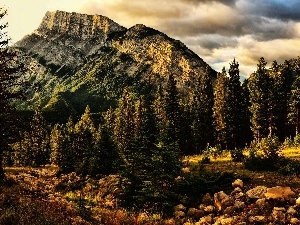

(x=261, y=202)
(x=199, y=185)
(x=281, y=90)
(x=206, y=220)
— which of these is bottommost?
(x=206, y=220)

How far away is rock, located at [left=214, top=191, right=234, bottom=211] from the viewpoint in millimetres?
17219

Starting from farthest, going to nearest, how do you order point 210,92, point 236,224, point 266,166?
point 210,92
point 266,166
point 236,224

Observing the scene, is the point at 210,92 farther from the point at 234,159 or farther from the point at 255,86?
the point at 234,159

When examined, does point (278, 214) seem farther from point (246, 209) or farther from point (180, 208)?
point (180, 208)

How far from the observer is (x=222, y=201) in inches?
686

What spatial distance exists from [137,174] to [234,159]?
1183 centimetres

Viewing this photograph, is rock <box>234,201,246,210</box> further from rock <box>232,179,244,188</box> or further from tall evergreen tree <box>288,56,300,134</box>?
tall evergreen tree <box>288,56,300,134</box>

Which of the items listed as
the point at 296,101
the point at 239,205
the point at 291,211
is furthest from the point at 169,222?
the point at 296,101

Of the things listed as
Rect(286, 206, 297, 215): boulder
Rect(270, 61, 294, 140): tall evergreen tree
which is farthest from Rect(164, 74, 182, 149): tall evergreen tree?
Rect(286, 206, 297, 215): boulder

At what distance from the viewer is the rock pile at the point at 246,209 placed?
580 inches

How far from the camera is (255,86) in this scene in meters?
64.8

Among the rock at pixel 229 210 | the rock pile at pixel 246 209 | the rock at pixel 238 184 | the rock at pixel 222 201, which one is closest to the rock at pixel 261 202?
the rock pile at pixel 246 209

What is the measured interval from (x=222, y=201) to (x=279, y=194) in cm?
282

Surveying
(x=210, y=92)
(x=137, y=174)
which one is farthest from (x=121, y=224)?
(x=210, y=92)
